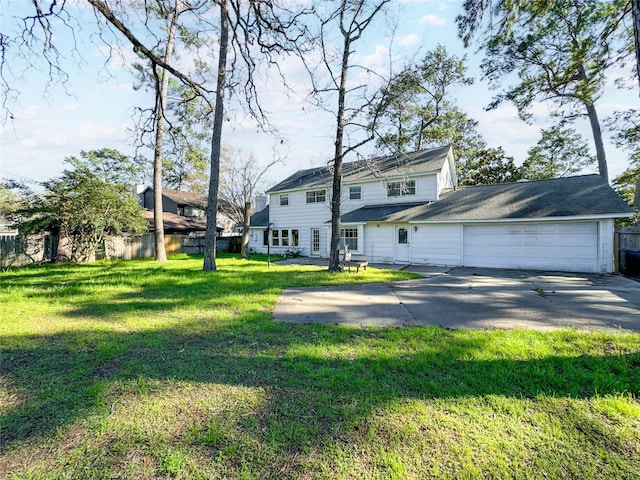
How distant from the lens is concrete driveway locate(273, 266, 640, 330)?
521 centimetres

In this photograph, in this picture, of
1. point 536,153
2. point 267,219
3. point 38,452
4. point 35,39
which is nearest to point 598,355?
point 38,452

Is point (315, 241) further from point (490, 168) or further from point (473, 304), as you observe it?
point (490, 168)

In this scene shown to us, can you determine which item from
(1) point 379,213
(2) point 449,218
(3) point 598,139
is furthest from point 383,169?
(3) point 598,139

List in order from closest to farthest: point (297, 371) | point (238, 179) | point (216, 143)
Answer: point (297, 371)
point (216, 143)
point (238, 179)

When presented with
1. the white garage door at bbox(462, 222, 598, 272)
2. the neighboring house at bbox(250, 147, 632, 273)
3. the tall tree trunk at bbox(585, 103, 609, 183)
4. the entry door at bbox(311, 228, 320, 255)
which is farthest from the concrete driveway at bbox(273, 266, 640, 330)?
the tall tree trunk at bbox(585, 103, 609, 183)

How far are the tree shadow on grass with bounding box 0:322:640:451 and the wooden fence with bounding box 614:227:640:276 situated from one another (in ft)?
38.5

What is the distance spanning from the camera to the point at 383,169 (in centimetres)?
1866

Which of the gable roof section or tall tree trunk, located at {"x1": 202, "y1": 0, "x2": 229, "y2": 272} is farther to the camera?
the gable roof section

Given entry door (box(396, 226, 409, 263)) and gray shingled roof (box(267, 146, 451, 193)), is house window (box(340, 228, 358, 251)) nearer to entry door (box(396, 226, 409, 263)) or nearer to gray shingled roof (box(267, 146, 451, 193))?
entry door (box(396, 226, 409, 263))

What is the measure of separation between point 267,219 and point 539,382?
21.6 meters

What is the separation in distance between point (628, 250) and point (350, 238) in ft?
40.1

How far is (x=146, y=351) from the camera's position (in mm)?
3746

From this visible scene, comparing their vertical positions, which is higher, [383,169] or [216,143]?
[383,169]

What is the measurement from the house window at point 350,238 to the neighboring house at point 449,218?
6cm
